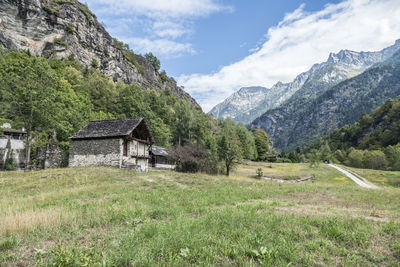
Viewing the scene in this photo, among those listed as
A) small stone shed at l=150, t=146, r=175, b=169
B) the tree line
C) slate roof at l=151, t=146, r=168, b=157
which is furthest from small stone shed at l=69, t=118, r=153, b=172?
small stone shed at l=150, t=146, r=175, b=169

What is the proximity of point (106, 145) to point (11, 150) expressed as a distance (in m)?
20.4

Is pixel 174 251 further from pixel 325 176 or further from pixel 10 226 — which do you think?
pixel 325 176

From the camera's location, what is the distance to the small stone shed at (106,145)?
1286 inches

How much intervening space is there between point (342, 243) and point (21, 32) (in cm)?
9732

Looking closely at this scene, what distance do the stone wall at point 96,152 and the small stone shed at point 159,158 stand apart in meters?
14.6

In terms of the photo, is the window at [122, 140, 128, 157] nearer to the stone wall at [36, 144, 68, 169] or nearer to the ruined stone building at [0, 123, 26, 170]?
the stone wall at [36, 144, 68, 169]

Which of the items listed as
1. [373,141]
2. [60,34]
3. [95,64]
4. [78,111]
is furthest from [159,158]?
[373,141]

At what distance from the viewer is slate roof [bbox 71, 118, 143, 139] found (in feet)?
108

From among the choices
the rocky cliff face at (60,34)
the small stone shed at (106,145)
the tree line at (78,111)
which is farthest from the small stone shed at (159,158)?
the rocky cliff face at (60,34)

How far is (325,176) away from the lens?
5491cm

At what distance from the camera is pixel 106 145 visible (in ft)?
109

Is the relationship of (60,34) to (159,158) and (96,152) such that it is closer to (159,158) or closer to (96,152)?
(159,158)

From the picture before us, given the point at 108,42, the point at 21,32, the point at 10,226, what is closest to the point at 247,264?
the point at 10,226

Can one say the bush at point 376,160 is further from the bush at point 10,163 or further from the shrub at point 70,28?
the shrub at point 70,28
